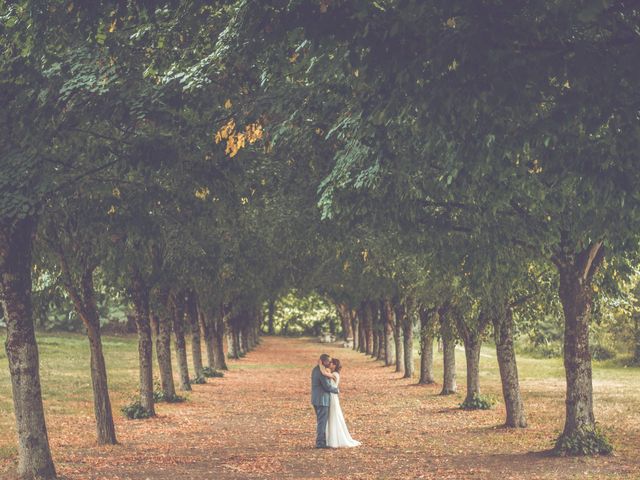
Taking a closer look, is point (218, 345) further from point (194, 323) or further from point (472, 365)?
point (472, 365)

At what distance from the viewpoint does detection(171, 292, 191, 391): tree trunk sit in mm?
33438

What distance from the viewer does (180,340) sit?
33.4 m

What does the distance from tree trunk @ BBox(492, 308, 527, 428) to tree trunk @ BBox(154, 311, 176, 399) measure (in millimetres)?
10991

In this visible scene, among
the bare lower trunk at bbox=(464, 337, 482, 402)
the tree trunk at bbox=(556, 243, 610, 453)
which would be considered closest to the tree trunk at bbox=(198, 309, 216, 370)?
the bare lower trunk at bbox=(464, 337, 482, 402)

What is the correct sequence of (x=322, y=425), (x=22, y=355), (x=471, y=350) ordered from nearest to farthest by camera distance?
(x=22, y=355) < (x=322, y=425) < (x=471, y=350)

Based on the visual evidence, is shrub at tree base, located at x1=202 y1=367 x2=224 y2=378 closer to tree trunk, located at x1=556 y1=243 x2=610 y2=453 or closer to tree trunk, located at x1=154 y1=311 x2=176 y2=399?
tree trunk, located at x1=154 y1=311 x2=176 y2=399

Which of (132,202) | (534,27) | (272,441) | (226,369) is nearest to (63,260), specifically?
(132,202)

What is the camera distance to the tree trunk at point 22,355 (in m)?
13.6

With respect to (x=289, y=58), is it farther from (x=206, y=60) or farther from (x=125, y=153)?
(x=125, y=153)

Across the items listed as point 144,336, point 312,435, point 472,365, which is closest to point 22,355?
point 312,435

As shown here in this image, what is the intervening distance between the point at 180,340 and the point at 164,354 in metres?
4.80

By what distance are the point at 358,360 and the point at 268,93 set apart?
50931 millimetres

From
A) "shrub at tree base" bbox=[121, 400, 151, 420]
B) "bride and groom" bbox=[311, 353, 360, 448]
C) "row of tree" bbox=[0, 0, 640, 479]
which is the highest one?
"row of tree" bbox=[0, 0, 640, 479]

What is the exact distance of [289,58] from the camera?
11.4 meters
